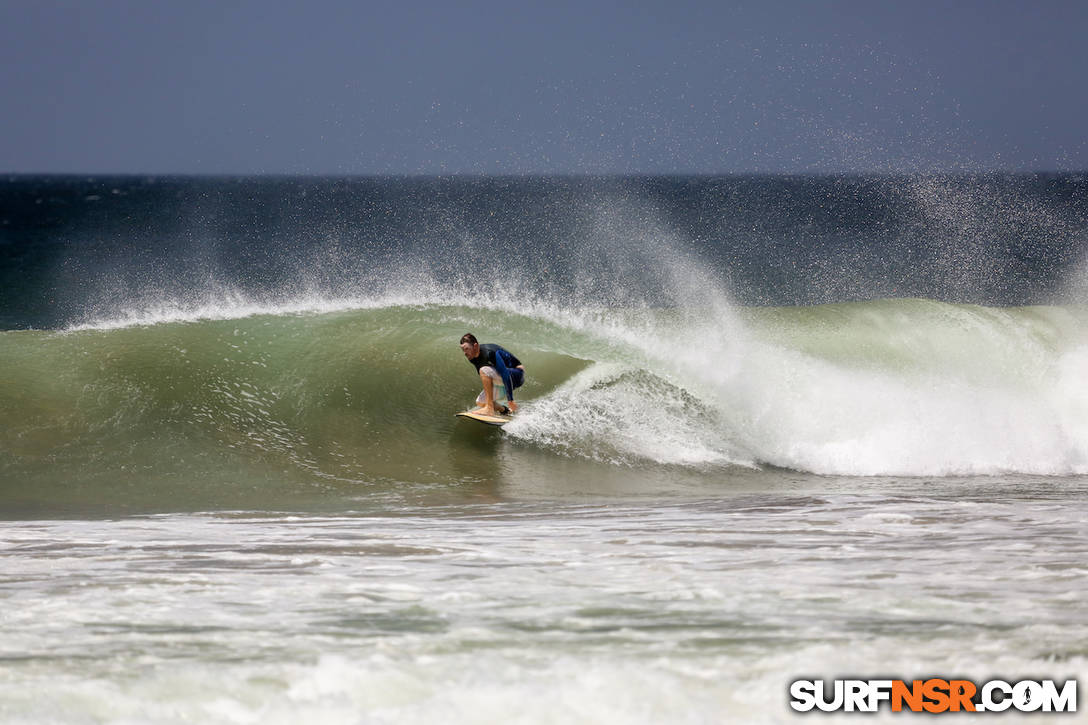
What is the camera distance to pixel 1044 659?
354 centimetres

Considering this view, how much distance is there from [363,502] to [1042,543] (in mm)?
4672

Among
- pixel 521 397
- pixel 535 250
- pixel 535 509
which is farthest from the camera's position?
pixel 535 250

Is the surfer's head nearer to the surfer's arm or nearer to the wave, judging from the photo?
the surfer's arm

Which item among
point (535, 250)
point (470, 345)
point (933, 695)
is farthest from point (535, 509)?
point (535, 250)

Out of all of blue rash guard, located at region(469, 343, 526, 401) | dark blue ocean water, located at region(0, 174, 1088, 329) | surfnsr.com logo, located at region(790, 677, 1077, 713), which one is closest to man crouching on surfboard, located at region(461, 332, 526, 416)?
blue rash guard, located at region(469, 343, 526, 401)

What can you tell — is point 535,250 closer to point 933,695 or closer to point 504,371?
point 504,371

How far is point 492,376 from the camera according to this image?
9750 mm

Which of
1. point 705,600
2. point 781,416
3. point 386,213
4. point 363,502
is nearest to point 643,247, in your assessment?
point 386,213

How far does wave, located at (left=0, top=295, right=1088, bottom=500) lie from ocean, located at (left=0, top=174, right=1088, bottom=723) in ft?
0.15

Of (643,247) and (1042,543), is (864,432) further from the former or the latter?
(643,247)

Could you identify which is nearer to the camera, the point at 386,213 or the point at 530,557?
the point at 530,557

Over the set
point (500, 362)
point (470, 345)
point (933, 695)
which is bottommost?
point (933, 695)

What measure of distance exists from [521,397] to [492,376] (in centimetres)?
93

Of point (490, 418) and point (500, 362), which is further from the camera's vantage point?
point (490, 418)
